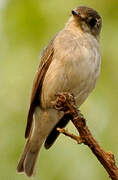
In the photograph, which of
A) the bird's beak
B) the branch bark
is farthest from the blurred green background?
the branch bark

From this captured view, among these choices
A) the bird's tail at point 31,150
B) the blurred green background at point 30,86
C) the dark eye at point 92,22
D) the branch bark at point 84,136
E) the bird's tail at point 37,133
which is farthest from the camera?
the dark eye at point 92,22

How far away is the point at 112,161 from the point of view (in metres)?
3.04

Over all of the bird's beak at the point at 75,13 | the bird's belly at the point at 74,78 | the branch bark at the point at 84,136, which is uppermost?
the bird's beak at the point at 75,13

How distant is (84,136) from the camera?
10.7ft

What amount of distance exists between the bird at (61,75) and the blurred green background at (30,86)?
0.10m

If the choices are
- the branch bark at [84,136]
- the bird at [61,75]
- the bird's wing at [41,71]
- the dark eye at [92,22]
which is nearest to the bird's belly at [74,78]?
the bird at [61,75]

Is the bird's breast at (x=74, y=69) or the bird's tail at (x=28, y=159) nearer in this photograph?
the bird's breast at (x=74, y=69)

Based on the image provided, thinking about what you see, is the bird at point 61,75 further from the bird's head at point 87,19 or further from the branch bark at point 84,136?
the branch bark at point 84,136

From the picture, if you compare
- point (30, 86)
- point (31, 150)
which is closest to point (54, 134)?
point (31, 150)

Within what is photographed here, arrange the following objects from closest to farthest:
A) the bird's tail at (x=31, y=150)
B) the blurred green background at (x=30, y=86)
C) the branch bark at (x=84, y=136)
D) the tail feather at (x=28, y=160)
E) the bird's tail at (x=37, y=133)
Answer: the branch bark at (x=84, y=136) < the blurred green background at (x=30, y=86) < the tail feather at (x=28, y=160) < the bird's tail at (x=31, y=150) < the bird's tail at (x=37, y=133)

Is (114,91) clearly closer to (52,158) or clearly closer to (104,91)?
(104,91)

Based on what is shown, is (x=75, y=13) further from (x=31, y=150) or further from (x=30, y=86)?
(x=31, y=150)

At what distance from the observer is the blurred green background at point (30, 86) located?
14.3ft

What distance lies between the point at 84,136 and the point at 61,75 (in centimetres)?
147
